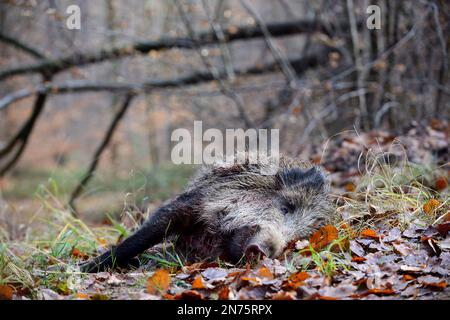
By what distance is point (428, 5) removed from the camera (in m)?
7.98

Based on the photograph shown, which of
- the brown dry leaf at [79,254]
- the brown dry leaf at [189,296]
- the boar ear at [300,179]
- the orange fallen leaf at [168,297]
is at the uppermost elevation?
the boar ear at [300,179]

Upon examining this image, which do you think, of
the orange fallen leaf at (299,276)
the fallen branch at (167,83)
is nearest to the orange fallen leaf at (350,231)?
the orange fallen leaf at (299,276)

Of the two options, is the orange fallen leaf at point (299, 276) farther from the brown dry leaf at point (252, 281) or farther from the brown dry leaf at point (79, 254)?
the brown dry leaf at point (79, 254)

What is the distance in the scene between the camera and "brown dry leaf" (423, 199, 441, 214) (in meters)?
4.50

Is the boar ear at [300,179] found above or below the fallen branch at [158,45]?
below

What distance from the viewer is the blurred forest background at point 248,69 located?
903 centimetres

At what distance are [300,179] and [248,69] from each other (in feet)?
24.1

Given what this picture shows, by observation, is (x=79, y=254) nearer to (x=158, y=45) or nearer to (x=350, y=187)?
(x=350, y=187)

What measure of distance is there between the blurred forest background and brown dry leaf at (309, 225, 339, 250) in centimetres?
266

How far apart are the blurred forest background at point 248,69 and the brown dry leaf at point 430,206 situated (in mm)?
3002

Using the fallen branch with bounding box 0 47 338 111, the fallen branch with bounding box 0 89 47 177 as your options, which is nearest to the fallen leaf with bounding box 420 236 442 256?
the fallen branch with bounding box 0 47 338 111
